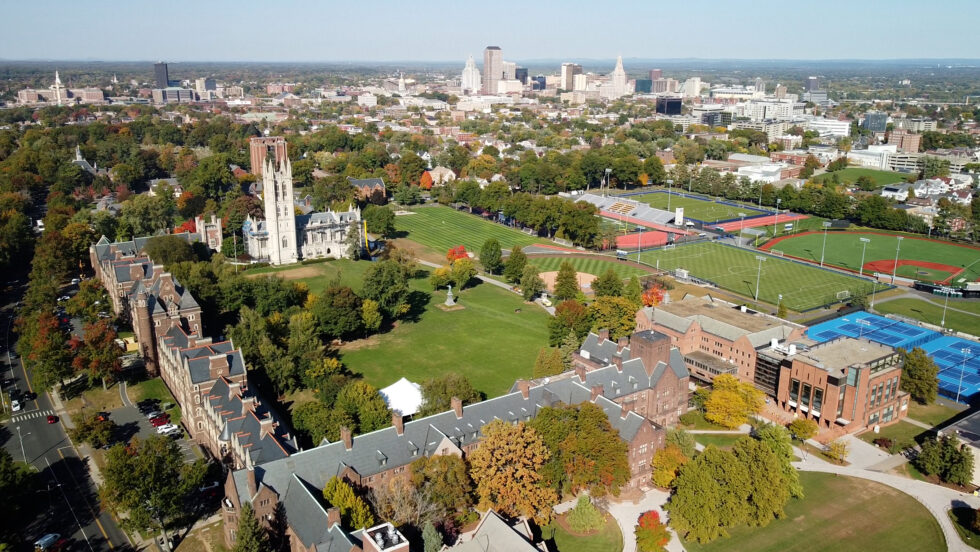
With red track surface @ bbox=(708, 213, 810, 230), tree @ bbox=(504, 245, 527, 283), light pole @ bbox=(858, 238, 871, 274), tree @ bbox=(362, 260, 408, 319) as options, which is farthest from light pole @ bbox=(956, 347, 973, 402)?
red track surface @ bbox=(708, 213, 810, 230)

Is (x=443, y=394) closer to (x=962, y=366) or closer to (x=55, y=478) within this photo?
(x=55, y=478)

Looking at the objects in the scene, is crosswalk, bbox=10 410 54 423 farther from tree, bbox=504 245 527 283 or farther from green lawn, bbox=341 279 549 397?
tree, bbox=504 245 527 283

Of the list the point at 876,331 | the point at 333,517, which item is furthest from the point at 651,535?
the point at 876,331

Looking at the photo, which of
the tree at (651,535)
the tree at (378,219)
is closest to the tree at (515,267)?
the tree at (378,219)

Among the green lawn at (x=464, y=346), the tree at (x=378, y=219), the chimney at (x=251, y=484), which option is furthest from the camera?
the tree at (x=378, y=219)

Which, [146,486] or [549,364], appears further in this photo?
[549,364]

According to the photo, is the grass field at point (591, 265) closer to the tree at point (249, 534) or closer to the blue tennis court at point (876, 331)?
the blue tennis court at point (876, 331)
